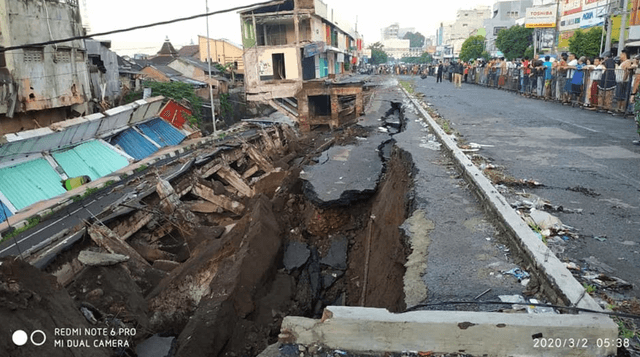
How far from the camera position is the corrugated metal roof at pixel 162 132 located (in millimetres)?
22759

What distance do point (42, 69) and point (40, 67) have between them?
0.12 metres

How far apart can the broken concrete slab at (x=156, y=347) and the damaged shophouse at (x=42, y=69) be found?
433 inches

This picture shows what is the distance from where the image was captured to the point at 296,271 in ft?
20.8

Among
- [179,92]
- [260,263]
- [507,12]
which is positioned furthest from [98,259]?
[507,12]

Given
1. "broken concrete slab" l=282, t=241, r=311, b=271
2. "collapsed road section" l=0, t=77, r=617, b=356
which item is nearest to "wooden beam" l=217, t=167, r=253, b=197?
"collapsed road section" l=0, t=77, r=617, b=356

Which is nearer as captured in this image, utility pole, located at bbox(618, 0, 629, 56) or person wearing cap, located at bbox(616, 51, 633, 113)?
person wearing cap, located at bbox(616, 51, 633, 113)

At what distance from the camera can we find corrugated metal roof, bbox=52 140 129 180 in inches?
631

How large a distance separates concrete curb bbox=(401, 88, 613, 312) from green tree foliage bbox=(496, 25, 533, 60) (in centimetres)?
4583

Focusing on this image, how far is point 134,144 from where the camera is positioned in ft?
68.5

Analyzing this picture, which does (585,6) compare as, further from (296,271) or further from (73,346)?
(73,346)

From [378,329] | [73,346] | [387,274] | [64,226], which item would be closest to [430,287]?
[378,329]

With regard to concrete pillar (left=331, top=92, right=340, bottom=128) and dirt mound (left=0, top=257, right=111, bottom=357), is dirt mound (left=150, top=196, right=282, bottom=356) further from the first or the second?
concrete pillar (left=331, top=92, right=340, bottom=128)

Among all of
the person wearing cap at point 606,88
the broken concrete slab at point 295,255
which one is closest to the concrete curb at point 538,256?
the broken concrete slab at point 295,255

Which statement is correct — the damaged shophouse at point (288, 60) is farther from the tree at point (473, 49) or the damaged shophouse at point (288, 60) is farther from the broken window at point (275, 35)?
the tree at point (473, 49)
